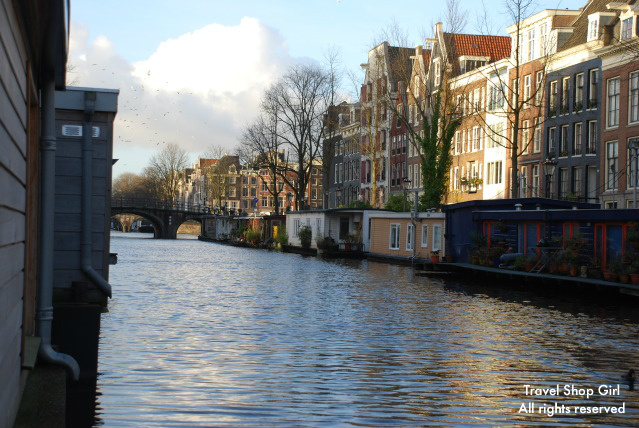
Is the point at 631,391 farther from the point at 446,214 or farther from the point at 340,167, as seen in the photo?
the point at 340,167

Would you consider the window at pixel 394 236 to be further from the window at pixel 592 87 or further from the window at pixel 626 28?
the window at pixel 626 28

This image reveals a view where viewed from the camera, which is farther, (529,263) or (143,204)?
(143,204)

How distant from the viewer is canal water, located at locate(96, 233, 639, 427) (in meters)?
8.91

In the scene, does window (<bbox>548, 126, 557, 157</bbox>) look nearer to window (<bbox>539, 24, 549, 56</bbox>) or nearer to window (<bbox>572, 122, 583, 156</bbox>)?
window (<bbox>572, 122, 583, 156</bbox>)

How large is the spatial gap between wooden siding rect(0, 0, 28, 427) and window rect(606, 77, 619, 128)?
3721 centimetres

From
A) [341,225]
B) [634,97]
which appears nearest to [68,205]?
[634,97]

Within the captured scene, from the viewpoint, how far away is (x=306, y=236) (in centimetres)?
6262

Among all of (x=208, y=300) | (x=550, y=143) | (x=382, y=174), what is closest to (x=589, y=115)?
(x=550, y=143)

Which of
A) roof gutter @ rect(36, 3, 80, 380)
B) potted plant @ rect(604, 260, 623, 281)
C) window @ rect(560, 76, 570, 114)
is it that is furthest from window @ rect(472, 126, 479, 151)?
roof gutter @ rect(36, 3, 80, 380)

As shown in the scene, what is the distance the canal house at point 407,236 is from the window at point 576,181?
6.33 metres

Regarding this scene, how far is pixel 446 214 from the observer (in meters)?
40.1

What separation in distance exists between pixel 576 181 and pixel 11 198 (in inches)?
1638

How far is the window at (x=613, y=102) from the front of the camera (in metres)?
40.0

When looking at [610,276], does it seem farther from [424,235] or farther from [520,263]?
[424,235]
